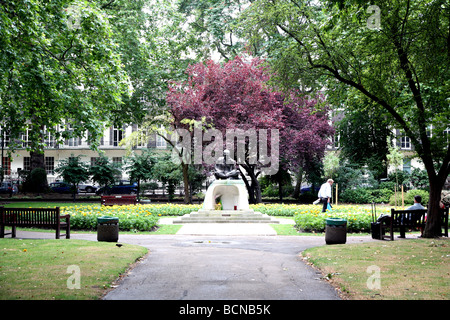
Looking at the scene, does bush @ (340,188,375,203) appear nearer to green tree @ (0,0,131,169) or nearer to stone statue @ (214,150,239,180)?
stone statue @ (214,150,239,180)

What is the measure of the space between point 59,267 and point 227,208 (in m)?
13.3

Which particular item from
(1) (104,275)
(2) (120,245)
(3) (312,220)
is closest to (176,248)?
(2) (120,245)

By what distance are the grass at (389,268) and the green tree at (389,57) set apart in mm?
2776

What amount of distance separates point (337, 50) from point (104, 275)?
866 centimetres

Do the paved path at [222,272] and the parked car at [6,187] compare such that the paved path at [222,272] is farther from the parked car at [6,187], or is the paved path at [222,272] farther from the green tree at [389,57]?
the parked car at [6,187]

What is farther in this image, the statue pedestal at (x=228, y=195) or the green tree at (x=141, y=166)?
the green tree at (x=141, y=166)

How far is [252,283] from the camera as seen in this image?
699cm

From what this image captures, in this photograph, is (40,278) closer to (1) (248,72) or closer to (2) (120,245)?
(2) (120,245)

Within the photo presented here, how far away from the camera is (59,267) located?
24.7 ft

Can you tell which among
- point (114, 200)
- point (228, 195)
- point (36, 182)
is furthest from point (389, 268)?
point (36, 182)

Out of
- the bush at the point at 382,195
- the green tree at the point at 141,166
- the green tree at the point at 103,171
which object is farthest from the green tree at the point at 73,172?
the bush at the point at 382,195

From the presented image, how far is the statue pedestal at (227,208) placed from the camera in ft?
59.3

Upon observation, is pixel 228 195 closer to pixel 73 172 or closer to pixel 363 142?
pixel 73 172

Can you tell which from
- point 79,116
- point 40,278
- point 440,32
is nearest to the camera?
point 40,278
